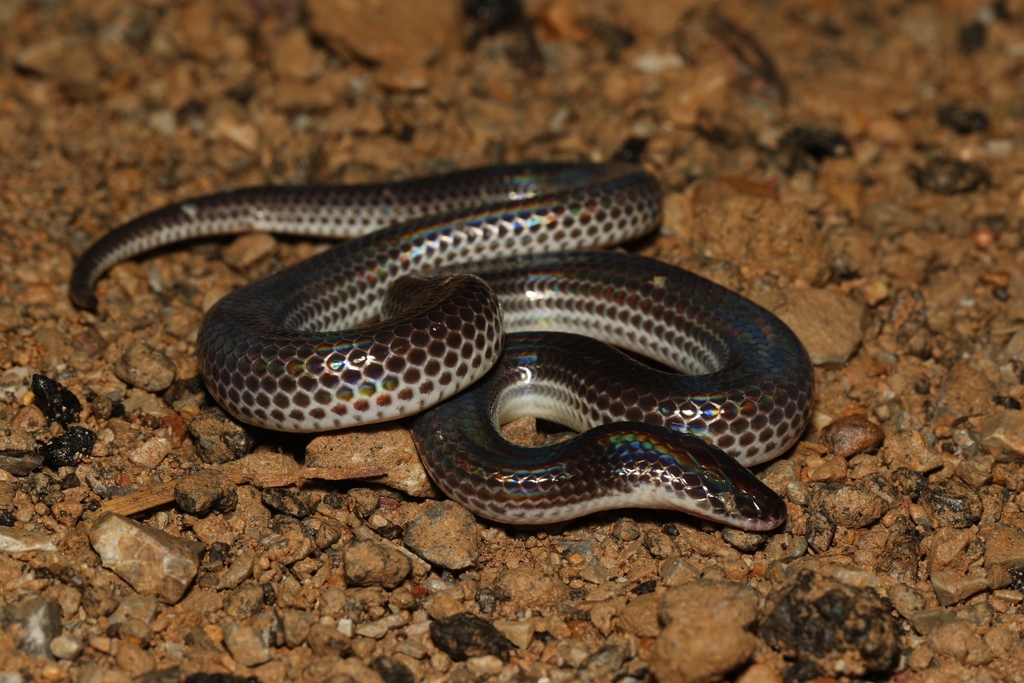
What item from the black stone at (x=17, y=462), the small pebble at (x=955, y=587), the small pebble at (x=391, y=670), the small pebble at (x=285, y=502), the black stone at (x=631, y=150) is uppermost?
the black stone at (x=631, y=150)

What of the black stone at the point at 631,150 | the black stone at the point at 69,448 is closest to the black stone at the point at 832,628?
the black stone at the point at 69,448

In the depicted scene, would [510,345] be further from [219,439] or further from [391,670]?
[391,670]

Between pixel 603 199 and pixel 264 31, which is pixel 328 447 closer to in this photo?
pixel 603 199

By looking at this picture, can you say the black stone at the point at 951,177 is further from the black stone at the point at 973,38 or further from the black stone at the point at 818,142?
the black stone at the point at 973,38

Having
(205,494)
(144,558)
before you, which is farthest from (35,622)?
(205,494)

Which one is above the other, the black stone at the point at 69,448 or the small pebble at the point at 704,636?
the small pebble at the point at 704,636

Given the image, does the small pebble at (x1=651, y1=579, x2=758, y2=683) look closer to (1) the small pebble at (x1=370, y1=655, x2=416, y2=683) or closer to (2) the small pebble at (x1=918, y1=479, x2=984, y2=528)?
(1) the small pebble at (x1=370, y1=655, x2=416, y2=683)

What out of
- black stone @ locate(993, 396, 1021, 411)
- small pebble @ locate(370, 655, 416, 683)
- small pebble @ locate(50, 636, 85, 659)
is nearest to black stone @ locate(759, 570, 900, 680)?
small pebble @ locate(370, 655, 416, 683)

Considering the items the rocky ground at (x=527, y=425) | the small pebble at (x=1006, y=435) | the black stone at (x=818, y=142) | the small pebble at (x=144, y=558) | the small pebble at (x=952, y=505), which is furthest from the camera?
the black stone at (x=818, y=142)
